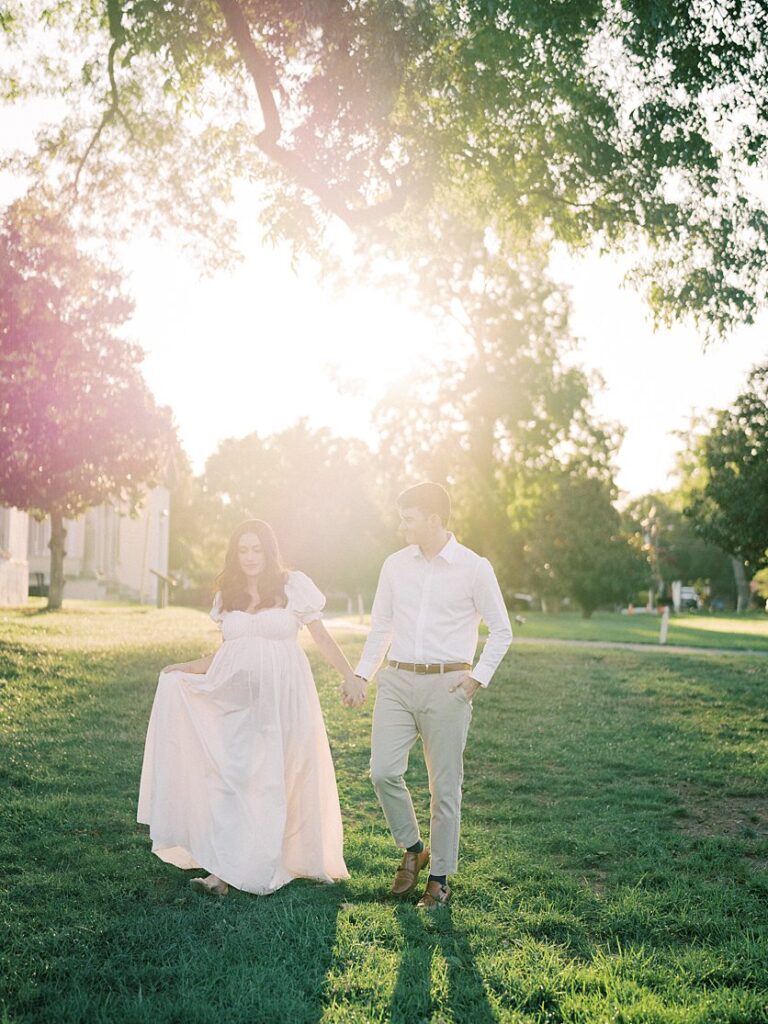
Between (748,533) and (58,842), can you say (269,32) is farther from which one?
(748,533)

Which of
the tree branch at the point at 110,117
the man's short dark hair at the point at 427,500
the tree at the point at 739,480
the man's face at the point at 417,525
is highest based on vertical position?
the tree branch at the point at 110,117

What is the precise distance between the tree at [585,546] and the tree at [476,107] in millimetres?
37637

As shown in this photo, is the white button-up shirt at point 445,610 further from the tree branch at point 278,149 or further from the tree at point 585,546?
the tree at point 585,546

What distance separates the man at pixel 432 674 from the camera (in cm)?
617

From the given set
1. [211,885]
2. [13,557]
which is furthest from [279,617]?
[13,557]

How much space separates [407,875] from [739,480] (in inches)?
1219

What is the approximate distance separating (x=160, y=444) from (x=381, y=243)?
13.2 meters

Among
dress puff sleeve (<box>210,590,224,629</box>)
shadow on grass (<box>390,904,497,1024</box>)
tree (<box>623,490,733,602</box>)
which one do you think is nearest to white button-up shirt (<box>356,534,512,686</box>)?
dress puff sleeve (<box>210,590,224,629</box>)

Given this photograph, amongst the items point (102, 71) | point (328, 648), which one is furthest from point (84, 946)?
point (102, 71)

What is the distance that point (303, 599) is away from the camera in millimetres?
6707

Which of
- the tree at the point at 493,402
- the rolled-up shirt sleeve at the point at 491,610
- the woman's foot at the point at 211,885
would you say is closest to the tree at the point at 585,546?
the tree at the point at 493,402

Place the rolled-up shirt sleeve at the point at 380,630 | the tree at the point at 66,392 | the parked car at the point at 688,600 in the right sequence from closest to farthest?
the rolled-up shirt sleeve at the point at 380,630 < the tree at the point at 66,392 < the parked car at the point at 688,600

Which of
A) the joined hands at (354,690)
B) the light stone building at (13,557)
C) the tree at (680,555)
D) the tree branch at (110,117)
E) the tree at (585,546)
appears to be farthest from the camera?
the tree at (680,555)

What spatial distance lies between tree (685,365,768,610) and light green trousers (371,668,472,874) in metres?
30.2
